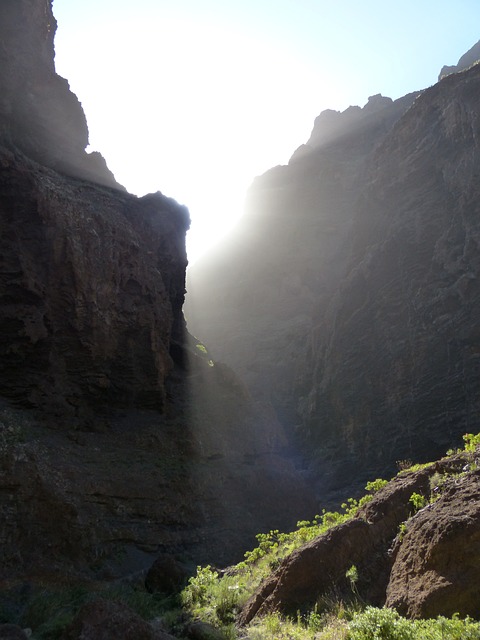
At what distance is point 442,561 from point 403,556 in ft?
3.32

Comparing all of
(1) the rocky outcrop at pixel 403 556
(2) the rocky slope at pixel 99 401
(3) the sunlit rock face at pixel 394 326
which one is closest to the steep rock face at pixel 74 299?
(2) the rocky slope at pixel 99 401

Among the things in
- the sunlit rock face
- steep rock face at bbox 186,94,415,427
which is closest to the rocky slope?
the sunlit rock face

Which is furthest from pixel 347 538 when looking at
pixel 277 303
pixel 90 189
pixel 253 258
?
pixel 253 258

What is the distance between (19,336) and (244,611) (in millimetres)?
14911

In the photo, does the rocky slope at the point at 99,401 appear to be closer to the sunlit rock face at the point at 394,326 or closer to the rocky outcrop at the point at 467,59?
the sunlit rock face at the point at 394,326

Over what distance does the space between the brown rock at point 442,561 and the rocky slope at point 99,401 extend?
11.2 meters

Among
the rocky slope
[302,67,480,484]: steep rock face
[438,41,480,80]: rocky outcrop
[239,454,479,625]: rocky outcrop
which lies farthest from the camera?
[438,41,480,80]: rocky outcrop

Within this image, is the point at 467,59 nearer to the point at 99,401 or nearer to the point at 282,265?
the point at 282,265

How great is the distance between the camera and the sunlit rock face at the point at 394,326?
110 ft

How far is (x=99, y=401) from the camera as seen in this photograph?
24062 millimetres

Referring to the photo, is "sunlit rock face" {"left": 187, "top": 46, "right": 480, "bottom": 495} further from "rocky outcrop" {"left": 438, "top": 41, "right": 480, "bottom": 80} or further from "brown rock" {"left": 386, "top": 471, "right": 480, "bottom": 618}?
"rocky outcrop" {"left": 438, "top": 41, "right": 480, "bottom": 80}

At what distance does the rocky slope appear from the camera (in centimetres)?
1728

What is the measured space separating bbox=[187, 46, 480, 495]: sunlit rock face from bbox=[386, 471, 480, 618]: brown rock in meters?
24.1

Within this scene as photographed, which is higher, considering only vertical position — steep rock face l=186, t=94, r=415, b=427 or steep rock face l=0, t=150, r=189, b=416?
steep rock face l=186, t=94, r=415, b=427
